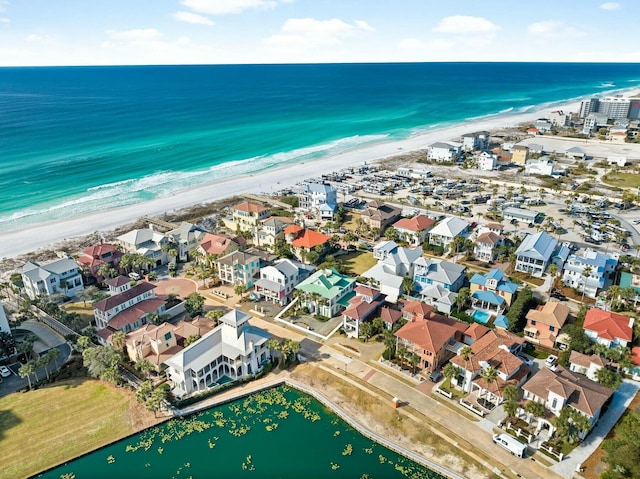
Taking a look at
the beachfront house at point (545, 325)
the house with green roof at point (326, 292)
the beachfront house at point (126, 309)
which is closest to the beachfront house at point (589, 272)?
the beachfront house at point (545, 325)

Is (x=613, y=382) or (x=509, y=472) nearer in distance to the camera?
(x=509, y=472)

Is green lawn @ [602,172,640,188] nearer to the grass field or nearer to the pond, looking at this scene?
the pond

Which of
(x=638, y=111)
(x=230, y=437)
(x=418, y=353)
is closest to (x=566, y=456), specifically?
(x=418, y=353)

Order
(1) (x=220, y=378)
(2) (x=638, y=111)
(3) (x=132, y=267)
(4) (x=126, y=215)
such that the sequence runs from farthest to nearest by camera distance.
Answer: (2) (x=638, y=111), (4) (x=126, y=215), (3) (x=132, y=267), (1) (x=220, y=378)

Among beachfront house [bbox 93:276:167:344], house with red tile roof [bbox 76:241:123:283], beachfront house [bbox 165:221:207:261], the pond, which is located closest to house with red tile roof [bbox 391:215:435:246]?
beachfront house [bbox 165:221:207:261]

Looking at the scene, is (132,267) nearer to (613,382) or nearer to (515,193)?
(613,382)
